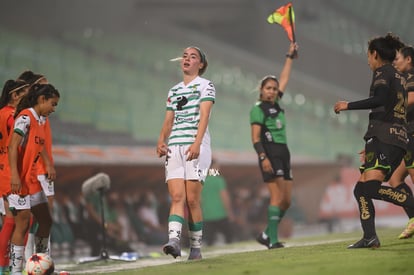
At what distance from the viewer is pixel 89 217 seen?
13672mm

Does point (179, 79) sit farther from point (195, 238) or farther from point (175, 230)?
point (175, 230)

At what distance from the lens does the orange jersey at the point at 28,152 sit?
7191 mm

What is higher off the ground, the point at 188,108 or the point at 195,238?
the point at 188,108

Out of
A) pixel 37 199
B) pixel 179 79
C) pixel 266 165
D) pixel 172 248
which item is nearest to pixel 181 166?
pixel 172 248

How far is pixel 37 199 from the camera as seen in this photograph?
730cm

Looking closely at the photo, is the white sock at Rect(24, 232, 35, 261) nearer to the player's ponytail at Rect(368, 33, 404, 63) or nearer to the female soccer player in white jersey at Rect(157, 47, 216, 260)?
the female soccer player in white jersey at Rect(157, 47, 216, 260)

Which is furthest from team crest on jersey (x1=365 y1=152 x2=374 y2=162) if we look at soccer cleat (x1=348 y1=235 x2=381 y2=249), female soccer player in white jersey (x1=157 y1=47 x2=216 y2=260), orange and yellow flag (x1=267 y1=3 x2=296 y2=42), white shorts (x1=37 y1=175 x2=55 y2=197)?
orange and yellow flag (x1=267 y1=3 x2=296 y2=42)

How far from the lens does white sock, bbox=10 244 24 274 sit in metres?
7.27

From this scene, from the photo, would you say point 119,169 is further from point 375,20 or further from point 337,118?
point 375,20

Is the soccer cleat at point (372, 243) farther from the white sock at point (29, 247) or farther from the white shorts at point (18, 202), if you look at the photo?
the white sock at point (29, 247)

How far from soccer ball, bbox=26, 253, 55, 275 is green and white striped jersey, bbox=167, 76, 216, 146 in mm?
1525

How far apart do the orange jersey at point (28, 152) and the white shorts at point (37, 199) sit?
0.12 feet

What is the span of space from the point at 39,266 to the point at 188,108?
1895 millimetres

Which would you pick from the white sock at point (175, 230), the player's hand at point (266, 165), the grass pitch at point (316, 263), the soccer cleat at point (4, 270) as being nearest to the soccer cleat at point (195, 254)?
the grass pitch at point (316, 263)
